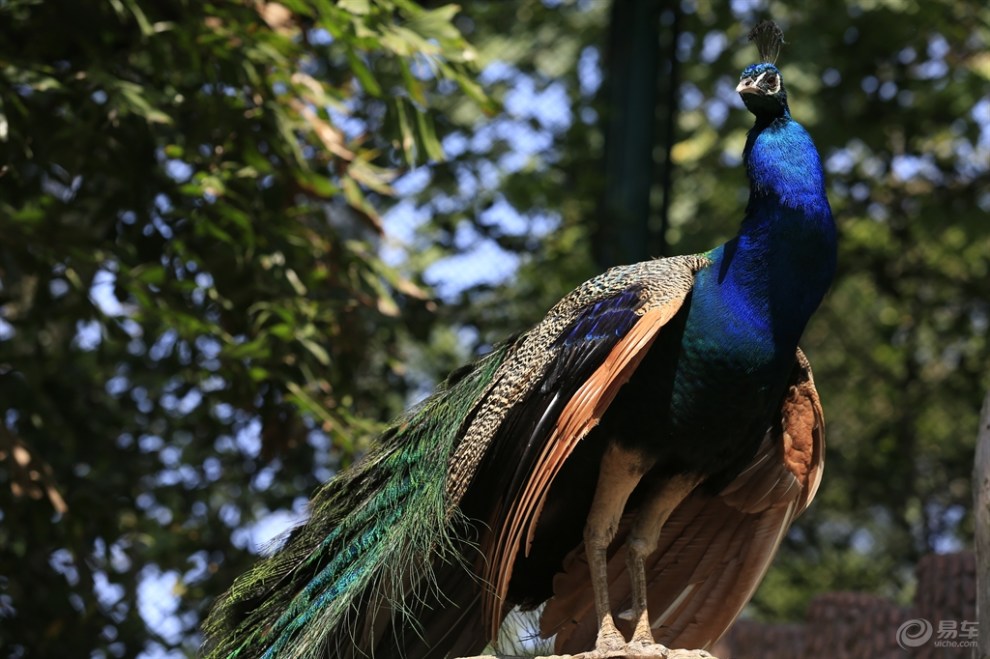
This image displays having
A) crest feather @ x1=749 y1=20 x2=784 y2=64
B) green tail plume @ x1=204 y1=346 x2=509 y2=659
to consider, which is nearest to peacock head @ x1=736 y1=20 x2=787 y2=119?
crest feather @ x1=749 y1=20 x2=784 y2=64

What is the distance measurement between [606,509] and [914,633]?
1.48 m

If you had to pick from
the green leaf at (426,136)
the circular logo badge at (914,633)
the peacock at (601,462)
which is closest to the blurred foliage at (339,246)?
the green leaf at (426,136)

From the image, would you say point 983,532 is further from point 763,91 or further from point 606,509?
point 763,91

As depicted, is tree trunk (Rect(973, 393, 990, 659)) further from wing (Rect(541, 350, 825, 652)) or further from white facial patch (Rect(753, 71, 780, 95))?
white facial patch (Rect(753, 71, 780, 95))

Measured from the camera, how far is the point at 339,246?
15.4 ft

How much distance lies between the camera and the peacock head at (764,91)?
3.38m

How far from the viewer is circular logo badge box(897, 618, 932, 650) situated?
4371mm

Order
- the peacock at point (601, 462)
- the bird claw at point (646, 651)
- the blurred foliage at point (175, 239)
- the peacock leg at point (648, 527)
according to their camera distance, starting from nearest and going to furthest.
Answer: the bird claw at point (646, 651), the peacock at point (601, 462), the peacock leg at point (648, 527), the blurred foliage at point (175, 239)

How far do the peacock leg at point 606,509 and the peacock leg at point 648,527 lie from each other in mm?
83

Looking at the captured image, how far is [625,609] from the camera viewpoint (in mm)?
3719

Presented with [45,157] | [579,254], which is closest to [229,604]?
[45,157]

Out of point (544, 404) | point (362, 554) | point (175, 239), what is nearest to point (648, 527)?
point (544, 404)

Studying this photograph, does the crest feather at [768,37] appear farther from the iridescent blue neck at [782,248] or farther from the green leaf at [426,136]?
the green leaf at [426,136]

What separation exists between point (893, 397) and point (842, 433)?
29cm
